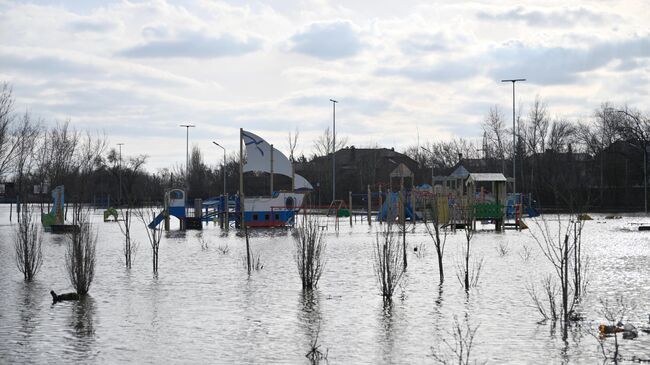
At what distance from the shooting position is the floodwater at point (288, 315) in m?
11.5

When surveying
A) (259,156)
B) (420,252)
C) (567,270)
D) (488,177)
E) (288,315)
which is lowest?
(288,315)

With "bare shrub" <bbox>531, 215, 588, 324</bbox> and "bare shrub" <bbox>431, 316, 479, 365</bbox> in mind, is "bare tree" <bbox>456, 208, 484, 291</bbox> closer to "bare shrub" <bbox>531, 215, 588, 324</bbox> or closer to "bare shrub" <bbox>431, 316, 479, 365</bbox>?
"bare shrub" <bbox>531, 215, 588, 324</bbox>

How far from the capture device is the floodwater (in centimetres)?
1148

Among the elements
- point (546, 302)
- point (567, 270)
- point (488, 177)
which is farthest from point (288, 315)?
point (488, 177)

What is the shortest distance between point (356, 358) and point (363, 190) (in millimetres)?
95591

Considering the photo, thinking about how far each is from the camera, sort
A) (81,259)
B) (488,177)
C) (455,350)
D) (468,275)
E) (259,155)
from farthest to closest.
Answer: (488,177) < (259,155) < (468,275) < (81,259) < (455,350)

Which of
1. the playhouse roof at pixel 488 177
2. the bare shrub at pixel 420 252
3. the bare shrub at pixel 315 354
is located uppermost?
the playhouse roof at pixel 488 177

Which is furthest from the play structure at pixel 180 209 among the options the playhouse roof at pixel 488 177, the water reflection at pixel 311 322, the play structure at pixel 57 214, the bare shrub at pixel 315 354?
the bare shrub at pixel 315 354

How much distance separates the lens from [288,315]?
47.7 feet

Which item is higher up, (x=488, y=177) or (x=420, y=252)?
(x=488, y=177)

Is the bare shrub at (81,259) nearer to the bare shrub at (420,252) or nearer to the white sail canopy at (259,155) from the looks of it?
the bare shrub at (420,252)

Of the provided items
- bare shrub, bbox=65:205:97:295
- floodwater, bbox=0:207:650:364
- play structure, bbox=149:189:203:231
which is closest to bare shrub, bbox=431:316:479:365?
floodwater, bbox=0:207:650:364

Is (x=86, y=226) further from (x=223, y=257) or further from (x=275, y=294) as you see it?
(x=223, y=257)

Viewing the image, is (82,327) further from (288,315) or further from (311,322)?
(311,322)
